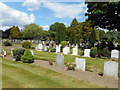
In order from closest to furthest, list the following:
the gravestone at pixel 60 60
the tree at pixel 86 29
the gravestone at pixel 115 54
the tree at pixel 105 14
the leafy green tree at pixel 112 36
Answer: the gravestone at pixel 60 60 → the gravestone at pixel 115 54 → the tree at pixel 105 14 → the tree at pixel 86 29 → the leafy green tree at pixel 112 36

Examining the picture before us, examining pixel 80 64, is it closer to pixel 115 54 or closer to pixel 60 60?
pixel 60 60

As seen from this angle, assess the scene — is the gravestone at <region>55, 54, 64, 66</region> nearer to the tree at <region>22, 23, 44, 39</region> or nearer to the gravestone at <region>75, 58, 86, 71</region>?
the gravestone at <region>75, 58, 86, 71</region>

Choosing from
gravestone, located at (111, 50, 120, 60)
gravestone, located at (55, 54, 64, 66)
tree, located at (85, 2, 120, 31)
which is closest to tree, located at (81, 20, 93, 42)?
tree, located at (85, 2, 120, 31)

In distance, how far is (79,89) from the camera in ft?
16.1

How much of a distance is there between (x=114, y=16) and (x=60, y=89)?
15863mm

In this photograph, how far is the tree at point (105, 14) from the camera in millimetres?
13691

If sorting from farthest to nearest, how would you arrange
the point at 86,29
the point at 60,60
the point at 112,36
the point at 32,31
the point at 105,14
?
the point at 112,36 < the point at 32,31 < the point at 86,29 < the point at 105,14 < the point at 60,60

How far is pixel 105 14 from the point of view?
1496 centimetres

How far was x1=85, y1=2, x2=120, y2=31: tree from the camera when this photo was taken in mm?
13691

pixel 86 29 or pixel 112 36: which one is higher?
pixel 86 29

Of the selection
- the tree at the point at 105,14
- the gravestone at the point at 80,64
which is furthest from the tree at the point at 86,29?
the gravestone at the point at 80,64

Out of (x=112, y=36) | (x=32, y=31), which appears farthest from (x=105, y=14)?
(x=112, y=36)

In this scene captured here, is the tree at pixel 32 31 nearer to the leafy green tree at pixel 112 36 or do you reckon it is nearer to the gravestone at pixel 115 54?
the leafy green tree at pixel 112 36

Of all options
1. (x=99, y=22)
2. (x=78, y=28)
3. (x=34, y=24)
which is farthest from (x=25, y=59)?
(x=34, y=24)
